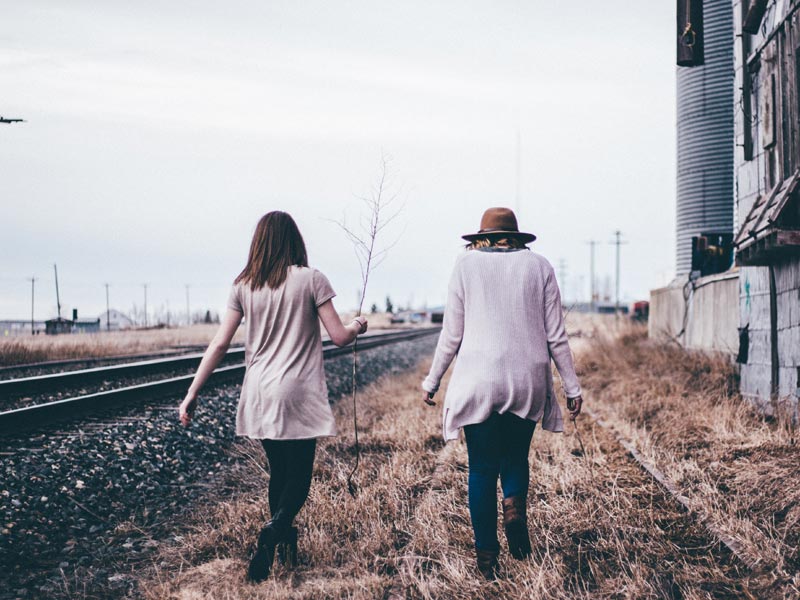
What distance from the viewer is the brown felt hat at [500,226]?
402 cm

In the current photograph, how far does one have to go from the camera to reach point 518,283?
3.90m

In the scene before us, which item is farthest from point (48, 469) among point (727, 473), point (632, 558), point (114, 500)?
point (727, 473)

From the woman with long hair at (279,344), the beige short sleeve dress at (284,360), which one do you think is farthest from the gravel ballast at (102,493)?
the beige short sleeve dress at (284,360)

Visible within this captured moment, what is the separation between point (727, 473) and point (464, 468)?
2127 millimetres

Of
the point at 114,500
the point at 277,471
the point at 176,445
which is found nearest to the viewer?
the point at 277,471

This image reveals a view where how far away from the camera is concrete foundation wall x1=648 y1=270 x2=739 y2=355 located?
12602mm

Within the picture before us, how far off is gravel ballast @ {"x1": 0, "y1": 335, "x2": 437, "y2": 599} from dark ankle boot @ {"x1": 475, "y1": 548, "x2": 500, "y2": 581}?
1923mm

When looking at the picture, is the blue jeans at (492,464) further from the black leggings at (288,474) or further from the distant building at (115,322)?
the distant building at (115,322)

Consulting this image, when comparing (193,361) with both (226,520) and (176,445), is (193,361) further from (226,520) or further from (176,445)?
(226,520)

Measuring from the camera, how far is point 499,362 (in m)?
3.86

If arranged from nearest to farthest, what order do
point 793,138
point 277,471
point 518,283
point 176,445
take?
point 518,283 → point 277,471 → point 176,445 → point 793,138

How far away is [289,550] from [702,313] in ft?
39.5

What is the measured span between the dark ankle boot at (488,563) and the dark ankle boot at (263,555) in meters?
1.07

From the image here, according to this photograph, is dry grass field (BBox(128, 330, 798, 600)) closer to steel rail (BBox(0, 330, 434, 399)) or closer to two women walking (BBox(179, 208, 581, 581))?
two women walking (BBox(179, 208, 581, 581))
